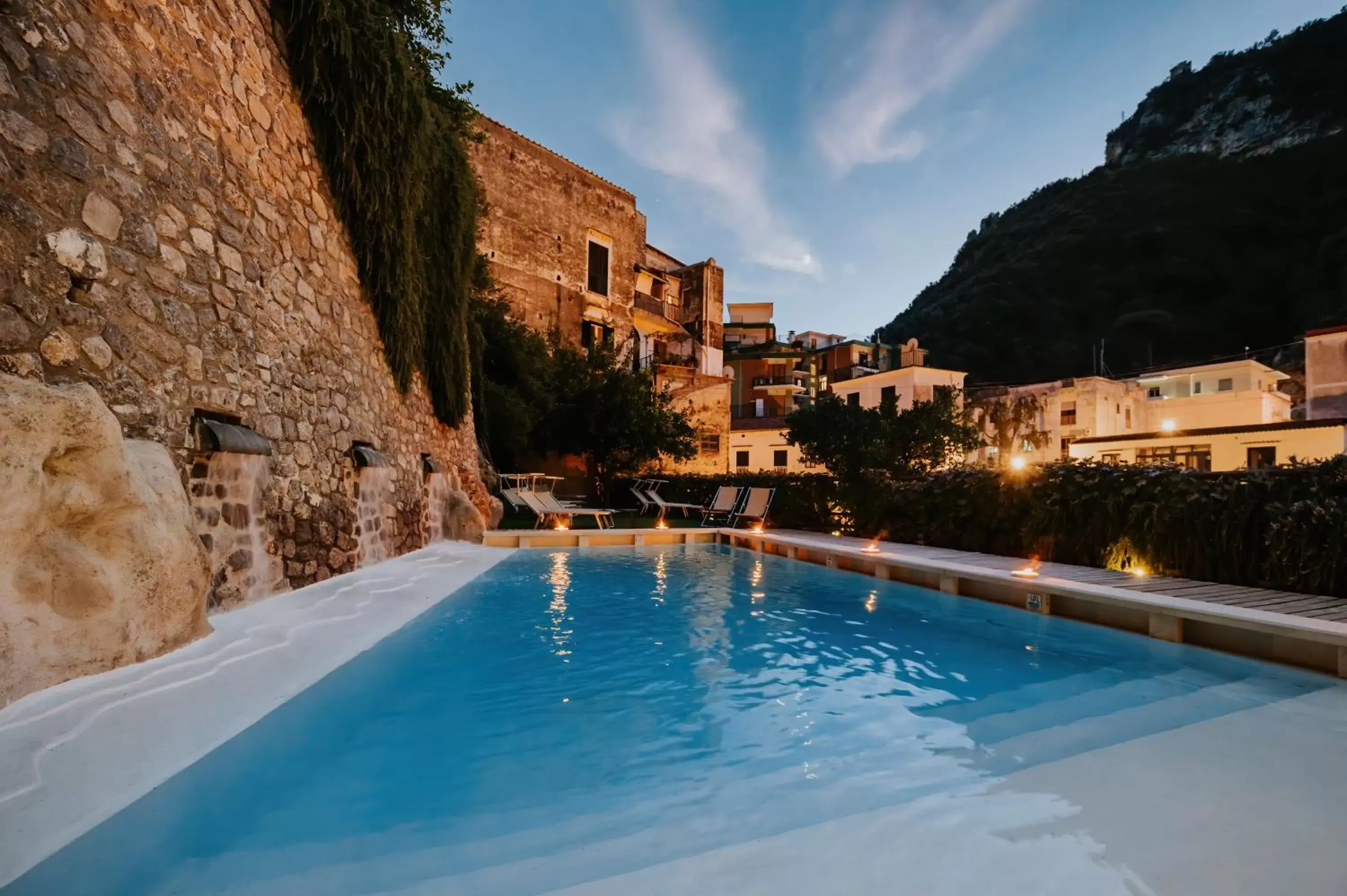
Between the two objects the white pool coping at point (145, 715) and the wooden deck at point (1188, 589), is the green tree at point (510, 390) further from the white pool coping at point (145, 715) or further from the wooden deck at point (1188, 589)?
the wooden deck at point (1188, 589)

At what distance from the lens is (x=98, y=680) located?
9.12 feet

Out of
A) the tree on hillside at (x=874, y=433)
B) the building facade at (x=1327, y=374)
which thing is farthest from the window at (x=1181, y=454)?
the tree on hillside at (x=874, y=433)

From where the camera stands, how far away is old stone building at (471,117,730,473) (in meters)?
19.9

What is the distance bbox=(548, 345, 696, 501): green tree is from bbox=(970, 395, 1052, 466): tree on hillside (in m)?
19.6

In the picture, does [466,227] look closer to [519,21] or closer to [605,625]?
[605,625]

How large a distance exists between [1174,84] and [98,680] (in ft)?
303

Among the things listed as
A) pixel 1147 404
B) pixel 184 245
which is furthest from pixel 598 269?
pixel 1147 404

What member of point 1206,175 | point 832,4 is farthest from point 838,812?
point 1206,175

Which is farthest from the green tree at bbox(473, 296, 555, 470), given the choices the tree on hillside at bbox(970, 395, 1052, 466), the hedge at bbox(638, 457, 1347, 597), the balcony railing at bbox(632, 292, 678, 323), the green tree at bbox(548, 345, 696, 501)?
the tree on hillside at bbox(970, 395, 1052, 466)

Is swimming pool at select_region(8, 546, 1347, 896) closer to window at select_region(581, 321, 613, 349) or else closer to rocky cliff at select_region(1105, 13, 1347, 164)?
window at select_region(581, 321, 613, 349)

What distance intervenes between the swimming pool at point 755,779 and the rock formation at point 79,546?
2.76 ft

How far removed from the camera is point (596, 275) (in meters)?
23.3

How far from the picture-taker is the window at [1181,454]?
20.1m

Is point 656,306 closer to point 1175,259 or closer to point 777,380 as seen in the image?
point 777,380
